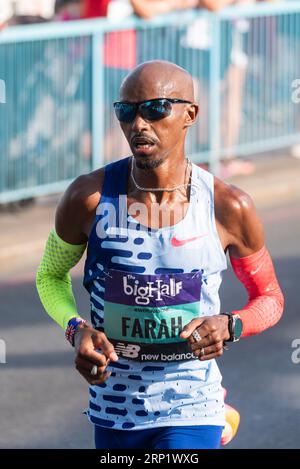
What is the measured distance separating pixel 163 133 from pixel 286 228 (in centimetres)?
732

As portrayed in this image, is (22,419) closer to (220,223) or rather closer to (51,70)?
(220,223)

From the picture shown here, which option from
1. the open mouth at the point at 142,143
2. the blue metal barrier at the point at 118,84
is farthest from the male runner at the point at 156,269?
the blue metal barrier at the point at 118,84

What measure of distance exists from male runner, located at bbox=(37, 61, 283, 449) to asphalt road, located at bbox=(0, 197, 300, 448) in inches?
88.7

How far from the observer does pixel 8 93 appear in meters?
11.1

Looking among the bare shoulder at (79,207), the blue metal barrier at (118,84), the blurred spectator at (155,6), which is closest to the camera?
the bare shoulder at (79,207)

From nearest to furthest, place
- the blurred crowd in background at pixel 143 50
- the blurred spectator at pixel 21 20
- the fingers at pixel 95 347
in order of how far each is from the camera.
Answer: the fingers at pixel 95 347 < the blurred spectator at pixel 21 20 < the blurred crowd in background at pixel 143 50

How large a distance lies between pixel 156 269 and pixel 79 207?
0.34 m

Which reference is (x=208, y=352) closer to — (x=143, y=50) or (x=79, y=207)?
(x=79, y=207)

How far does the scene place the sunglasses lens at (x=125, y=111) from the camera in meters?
4.60

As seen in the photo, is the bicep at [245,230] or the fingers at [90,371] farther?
the bicep at [245,230]

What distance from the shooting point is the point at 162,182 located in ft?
15.4

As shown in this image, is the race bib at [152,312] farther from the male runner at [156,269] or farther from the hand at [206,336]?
the hand at [206,336]

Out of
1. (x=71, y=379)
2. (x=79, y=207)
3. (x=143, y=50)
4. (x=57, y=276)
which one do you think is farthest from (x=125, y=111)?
(x=143, y=50)
